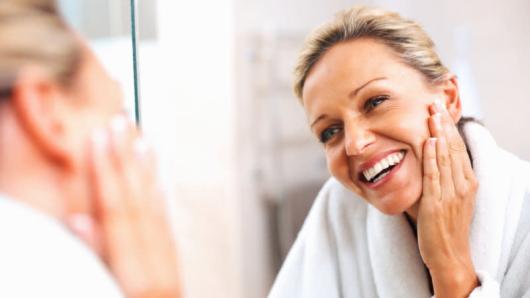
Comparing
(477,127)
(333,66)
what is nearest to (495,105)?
(477,127)

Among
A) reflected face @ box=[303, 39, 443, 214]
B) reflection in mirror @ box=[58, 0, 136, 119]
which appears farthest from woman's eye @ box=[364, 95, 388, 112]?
reflection in mirror @ box=[58, 0, 136, 119]

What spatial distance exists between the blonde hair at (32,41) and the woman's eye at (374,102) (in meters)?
0.33

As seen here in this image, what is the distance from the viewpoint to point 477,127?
63 cm

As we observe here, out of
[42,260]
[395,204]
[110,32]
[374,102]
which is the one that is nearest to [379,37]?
[374,102]

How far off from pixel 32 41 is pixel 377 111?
361 mm

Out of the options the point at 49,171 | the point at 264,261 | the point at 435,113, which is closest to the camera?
the point at 49,171

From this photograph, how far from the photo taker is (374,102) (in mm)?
590

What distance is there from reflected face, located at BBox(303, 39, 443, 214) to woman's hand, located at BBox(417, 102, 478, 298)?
0.01 metres

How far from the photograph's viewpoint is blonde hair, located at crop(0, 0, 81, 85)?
345 mm

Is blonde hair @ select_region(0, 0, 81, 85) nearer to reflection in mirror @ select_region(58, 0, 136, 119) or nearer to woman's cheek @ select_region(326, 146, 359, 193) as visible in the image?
reflection in mirror @ select_region(58, 0, 136, 119)

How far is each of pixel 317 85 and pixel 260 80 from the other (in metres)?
0.24

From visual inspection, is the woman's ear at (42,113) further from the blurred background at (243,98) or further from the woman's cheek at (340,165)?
the woman's cheek at (340,165)

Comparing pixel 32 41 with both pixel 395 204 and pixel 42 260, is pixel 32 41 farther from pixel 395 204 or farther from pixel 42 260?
pixel 395 204

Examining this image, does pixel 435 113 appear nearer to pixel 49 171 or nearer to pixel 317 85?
pixel 317 85
